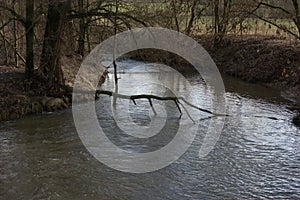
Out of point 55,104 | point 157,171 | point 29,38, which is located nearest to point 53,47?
point 29,38

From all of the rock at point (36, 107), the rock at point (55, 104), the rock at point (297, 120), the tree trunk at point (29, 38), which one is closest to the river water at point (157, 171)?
the rock at point (297, 120)

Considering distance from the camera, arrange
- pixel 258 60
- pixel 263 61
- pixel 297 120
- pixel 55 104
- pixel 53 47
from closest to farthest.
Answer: pixel 297 120
pixel 55 104
pixel 53 47
pixel 263 61
pixel 258 60

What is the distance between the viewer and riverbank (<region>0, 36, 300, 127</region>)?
13.7m

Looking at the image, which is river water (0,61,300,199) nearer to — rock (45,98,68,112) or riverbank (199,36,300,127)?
rock (45,98,68,112)

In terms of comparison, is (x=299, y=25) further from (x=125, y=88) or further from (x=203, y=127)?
(x=125, y=88)

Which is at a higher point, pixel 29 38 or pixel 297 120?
pixel 29 38

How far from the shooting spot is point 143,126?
12.5 meters

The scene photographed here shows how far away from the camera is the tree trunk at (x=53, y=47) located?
14594 mm

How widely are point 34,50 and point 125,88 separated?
155 inches

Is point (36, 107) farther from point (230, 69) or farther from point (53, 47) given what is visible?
point (230, 69)

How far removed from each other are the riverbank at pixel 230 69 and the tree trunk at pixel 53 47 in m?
0.54

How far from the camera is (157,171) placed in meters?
9.18

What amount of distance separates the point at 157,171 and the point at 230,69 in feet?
50.7

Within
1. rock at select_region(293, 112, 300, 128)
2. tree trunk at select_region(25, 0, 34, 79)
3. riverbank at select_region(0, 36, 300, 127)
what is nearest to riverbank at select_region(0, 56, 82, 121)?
riverbank at select_region(0, 36, 300, 127)
